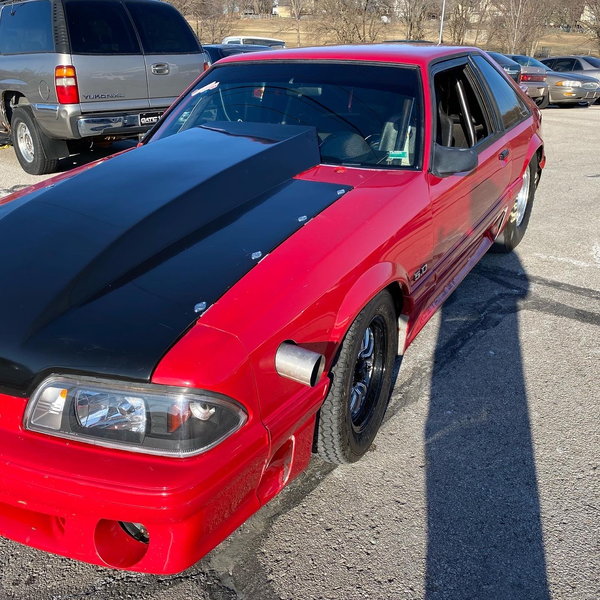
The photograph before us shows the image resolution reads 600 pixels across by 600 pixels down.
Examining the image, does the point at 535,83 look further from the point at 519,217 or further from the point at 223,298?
the point at 223,298

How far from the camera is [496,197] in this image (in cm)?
405

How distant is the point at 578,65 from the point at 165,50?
51.7 feet

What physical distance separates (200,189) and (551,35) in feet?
164

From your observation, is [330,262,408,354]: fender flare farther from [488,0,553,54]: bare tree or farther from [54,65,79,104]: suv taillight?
[488,0,553,54]: bare tree

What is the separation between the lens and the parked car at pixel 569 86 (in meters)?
17.0

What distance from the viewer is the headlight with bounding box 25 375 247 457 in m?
1.68

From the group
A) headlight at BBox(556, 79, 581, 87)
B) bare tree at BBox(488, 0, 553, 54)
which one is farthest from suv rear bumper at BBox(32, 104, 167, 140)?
bare tree at BBox(488, 0, 553, 54)

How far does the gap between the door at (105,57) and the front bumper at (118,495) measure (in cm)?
598

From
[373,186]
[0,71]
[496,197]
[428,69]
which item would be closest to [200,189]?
[373,186]

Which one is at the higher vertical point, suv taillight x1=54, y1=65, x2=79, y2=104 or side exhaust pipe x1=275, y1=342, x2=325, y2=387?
suv taillight x1=54, y1=65, x2=79, y2=104

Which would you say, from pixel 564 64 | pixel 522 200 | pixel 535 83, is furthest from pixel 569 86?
pixel 522 200

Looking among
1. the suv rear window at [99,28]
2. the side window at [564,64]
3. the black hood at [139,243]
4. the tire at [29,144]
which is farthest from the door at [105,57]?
the side window at [564,64]

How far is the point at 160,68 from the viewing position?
298 inches

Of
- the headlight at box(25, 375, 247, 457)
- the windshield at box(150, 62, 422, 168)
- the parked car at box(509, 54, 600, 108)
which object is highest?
the windshield at box(150, 62, 422, 168)
